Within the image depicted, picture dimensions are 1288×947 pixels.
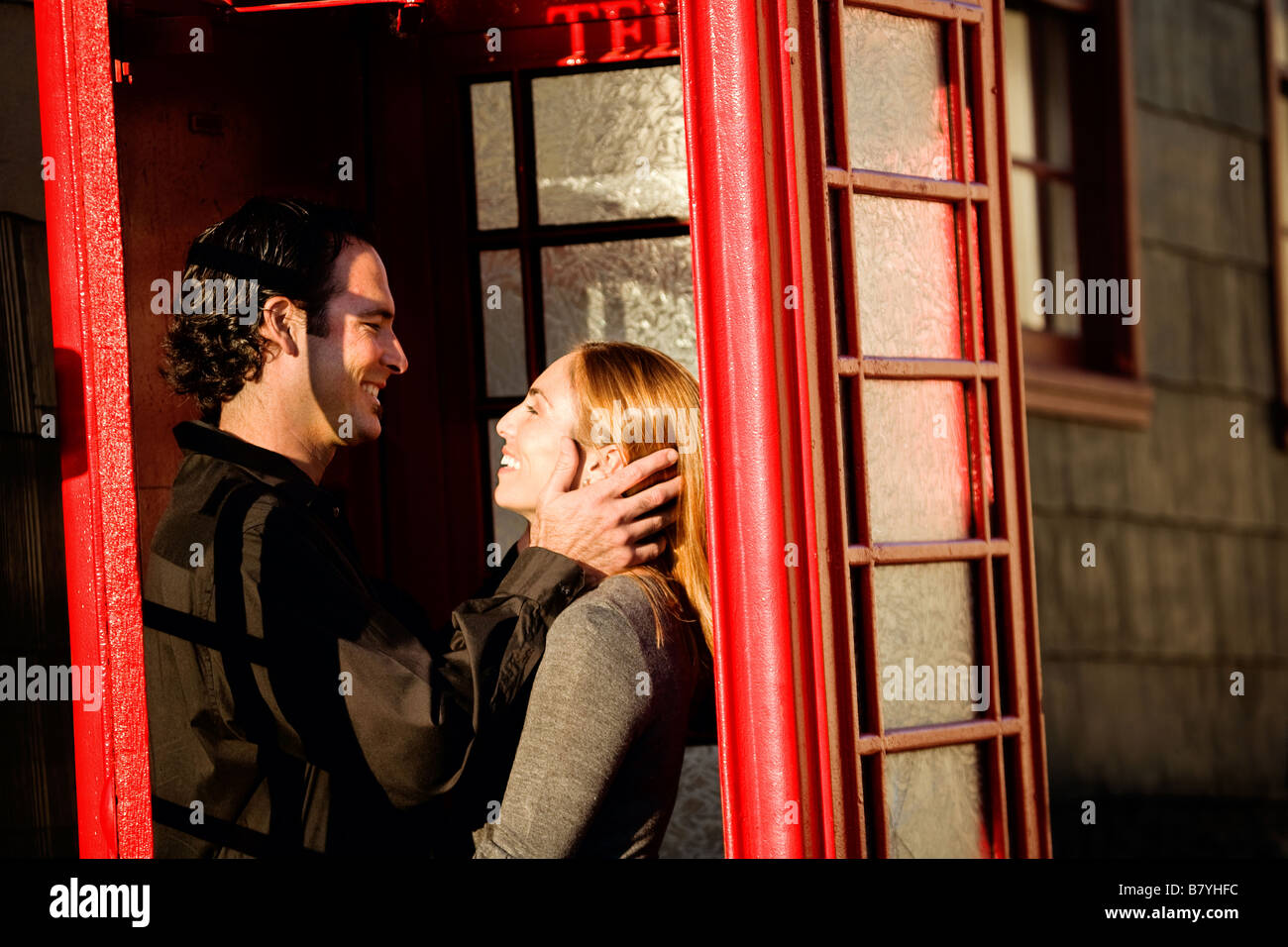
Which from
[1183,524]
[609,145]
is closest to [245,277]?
[609,145]

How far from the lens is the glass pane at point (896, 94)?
2875 millimetres

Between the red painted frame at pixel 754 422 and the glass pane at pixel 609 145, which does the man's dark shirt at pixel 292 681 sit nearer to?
the red painted frame at pixel 754 422

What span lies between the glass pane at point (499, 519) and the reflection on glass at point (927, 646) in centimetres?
130

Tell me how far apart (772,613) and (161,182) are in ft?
5.90

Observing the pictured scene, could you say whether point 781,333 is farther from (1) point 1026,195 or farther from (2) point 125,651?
(1) point 1026,195

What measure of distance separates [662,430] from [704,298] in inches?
12.5

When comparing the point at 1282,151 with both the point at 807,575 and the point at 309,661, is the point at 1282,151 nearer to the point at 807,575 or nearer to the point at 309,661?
the point at 807,575

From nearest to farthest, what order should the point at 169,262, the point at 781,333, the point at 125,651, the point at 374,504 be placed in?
the point at 125,651, the point at 781,333, the point at 169,262, the point at 374,504

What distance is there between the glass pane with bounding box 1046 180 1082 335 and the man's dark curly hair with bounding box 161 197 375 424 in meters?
3.46

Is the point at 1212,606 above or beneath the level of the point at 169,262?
beneath

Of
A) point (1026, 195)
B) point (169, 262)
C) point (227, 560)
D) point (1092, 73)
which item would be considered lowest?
point (227, 560)

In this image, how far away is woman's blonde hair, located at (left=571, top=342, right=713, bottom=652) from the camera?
280 centimetres

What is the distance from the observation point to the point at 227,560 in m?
2.65

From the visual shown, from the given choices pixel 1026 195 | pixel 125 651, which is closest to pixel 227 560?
pixel 125 651
